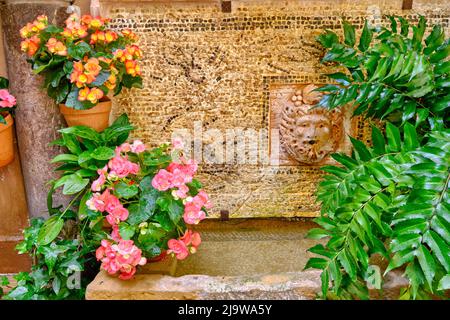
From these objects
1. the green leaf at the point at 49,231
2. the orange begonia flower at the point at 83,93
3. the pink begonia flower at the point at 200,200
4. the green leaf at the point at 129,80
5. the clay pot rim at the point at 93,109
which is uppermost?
the green leaf at the point at 129,80

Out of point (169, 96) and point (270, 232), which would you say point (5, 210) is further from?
point (270, 232)

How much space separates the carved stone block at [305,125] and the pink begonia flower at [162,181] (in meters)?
0.89

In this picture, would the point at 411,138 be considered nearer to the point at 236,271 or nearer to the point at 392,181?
the point at 392,181

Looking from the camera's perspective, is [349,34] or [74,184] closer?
[74,184]

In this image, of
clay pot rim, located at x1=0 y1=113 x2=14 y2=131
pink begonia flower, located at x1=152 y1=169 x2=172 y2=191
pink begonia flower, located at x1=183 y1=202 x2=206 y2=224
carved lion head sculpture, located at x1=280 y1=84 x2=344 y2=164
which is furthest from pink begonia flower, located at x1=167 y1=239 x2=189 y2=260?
clay pot rim, located at x1=0 y1=113 x2=14 y2=131

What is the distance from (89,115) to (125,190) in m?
0.51

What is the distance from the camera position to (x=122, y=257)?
1652mm

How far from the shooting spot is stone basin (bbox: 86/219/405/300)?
1682 millimetres

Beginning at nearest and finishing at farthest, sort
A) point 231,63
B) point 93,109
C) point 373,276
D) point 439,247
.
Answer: point 439,247 → point 373,276 → point 93,109 → point 231,63

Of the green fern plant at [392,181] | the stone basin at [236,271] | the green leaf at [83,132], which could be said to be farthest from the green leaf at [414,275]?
the green leaf at [83,132]

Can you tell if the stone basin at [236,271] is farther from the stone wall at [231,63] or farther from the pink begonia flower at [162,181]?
the pink begonia flower at [162,181]

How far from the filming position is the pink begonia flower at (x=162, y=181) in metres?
1.65

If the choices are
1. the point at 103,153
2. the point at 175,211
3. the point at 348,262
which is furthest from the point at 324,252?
the point at 103,153
